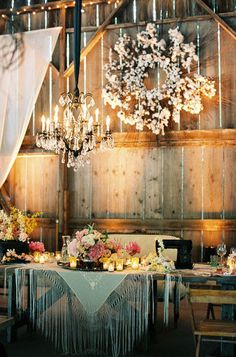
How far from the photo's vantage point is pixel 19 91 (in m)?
8.27

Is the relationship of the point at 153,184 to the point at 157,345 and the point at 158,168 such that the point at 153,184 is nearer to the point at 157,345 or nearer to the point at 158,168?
the point at 158,168

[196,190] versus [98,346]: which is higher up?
[196,190]

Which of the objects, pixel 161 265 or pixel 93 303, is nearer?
pixel 93 303

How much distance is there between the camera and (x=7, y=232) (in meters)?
6.06

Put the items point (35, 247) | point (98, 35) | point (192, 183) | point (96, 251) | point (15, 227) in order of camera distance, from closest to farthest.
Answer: point (96, 251) → point (35, 247) → point (15, 227) → point (192, 183) → point (98, 35)

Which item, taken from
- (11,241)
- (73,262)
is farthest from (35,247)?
(73,262)

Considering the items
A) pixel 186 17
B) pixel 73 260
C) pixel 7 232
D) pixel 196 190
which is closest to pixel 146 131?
pixel 196 190

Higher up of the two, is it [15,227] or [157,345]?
[15,227]

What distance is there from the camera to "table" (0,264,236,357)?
483cm

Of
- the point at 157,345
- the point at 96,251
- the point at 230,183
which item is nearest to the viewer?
the point at 96,251

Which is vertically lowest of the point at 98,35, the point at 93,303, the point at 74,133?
the point at 93,303

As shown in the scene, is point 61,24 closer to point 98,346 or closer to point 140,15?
point 140,15

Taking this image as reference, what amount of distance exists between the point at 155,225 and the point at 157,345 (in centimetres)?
294

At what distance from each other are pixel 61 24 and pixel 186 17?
6.20 feet
